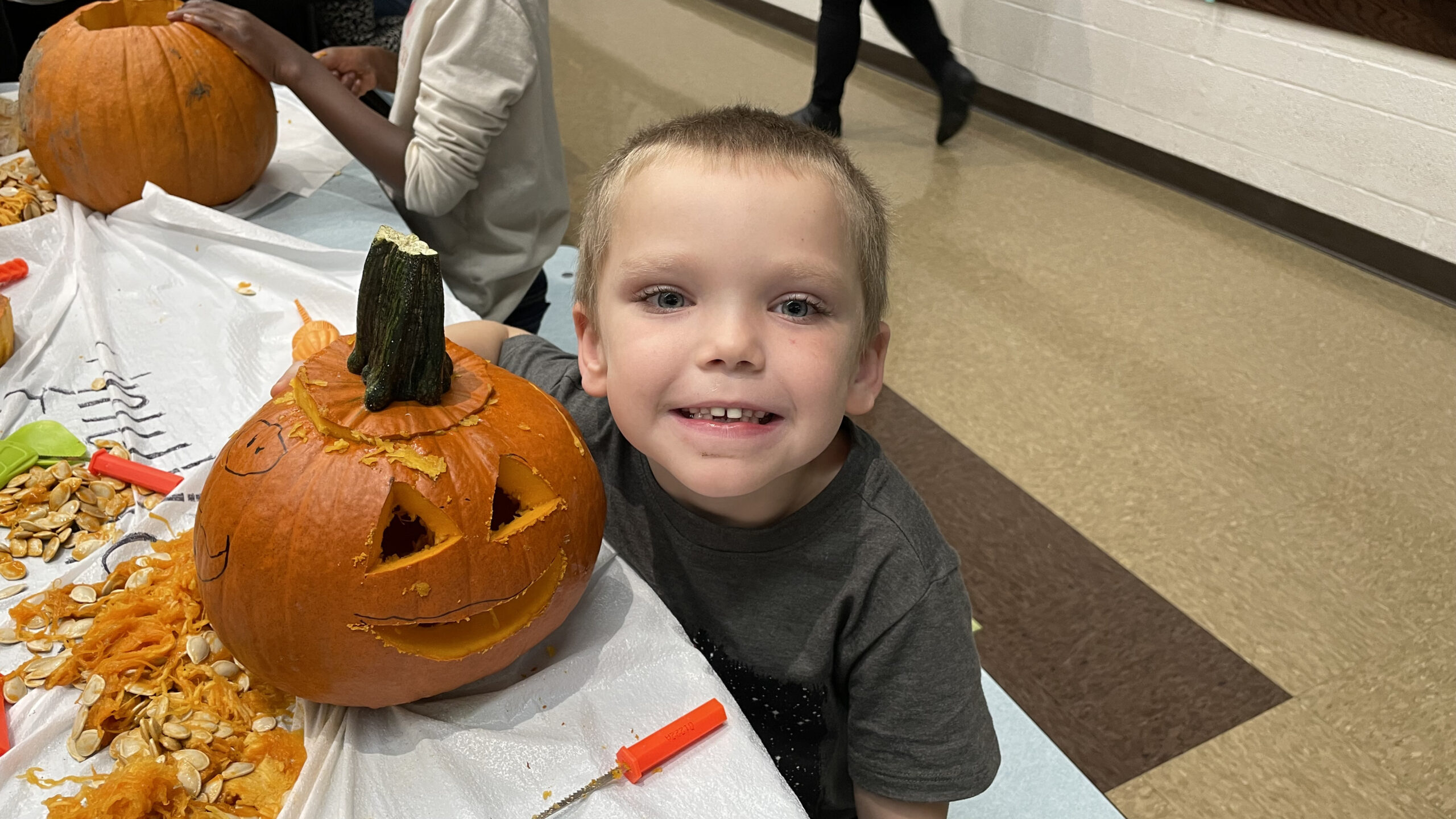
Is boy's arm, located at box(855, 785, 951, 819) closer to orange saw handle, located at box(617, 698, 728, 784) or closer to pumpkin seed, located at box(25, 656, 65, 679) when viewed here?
orange saw handle, located at box(617, 698, 728, 784)

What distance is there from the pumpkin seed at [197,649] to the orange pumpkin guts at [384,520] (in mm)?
61

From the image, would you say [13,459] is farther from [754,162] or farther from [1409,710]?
[1409,710]

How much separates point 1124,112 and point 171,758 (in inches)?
146

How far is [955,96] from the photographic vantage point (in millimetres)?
3846

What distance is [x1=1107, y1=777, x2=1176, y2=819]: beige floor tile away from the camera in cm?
153

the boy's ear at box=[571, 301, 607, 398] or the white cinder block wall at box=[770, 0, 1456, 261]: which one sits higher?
the boy's ear at box=[571, 301, 607, 398]

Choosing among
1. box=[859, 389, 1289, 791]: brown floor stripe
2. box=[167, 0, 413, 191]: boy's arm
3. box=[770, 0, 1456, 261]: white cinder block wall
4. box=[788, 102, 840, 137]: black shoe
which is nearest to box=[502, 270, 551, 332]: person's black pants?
box=[167, 0, 413, 191]: boy's arm

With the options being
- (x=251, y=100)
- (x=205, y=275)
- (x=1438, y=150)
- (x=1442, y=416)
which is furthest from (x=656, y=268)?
(x=1438, y=150)

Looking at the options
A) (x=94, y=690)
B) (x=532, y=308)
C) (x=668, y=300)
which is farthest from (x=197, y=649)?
(x=532, y=308)

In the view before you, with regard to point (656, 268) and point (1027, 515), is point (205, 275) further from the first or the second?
point (1027, 515)

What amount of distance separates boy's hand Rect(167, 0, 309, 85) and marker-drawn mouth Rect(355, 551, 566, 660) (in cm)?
109

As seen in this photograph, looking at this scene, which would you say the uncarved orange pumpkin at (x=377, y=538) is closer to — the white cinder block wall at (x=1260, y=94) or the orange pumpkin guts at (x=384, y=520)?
the orange pumpkin guts at (x=384, y=520)

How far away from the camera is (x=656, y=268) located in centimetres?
79

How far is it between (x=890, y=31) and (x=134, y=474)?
134 inches
